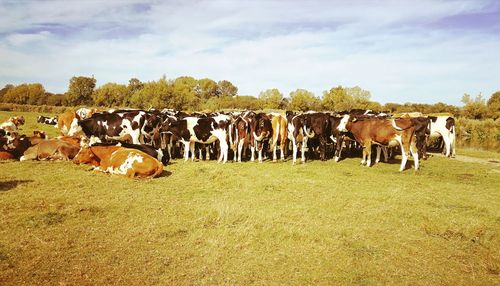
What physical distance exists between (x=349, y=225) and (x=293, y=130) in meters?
9.11

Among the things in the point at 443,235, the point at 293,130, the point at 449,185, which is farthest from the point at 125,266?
the point at 293,130

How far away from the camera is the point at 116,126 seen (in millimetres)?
15375

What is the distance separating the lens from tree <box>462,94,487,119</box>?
62.1 meters

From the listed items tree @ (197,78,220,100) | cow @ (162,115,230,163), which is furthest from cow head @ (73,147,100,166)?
tree @ (197,78,220,100)

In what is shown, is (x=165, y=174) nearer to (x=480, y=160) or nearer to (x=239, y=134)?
(x=239, y=134)

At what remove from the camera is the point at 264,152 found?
17891 millimetres

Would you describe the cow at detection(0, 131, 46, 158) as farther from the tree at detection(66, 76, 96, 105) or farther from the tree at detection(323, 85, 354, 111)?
the tree at detection(66, 76, 96, 105)

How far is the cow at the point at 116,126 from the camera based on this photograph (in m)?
15.3

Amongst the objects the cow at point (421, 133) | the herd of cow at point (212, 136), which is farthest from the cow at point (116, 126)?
the cow at point (421, 133)

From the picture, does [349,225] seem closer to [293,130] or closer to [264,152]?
[293,130]

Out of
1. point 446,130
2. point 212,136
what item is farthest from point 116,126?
point 446,130

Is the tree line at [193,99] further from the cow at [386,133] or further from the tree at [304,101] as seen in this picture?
the cow at [386,133]

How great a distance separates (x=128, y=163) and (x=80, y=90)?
272 feet

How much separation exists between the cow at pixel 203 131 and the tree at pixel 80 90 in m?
78.5
